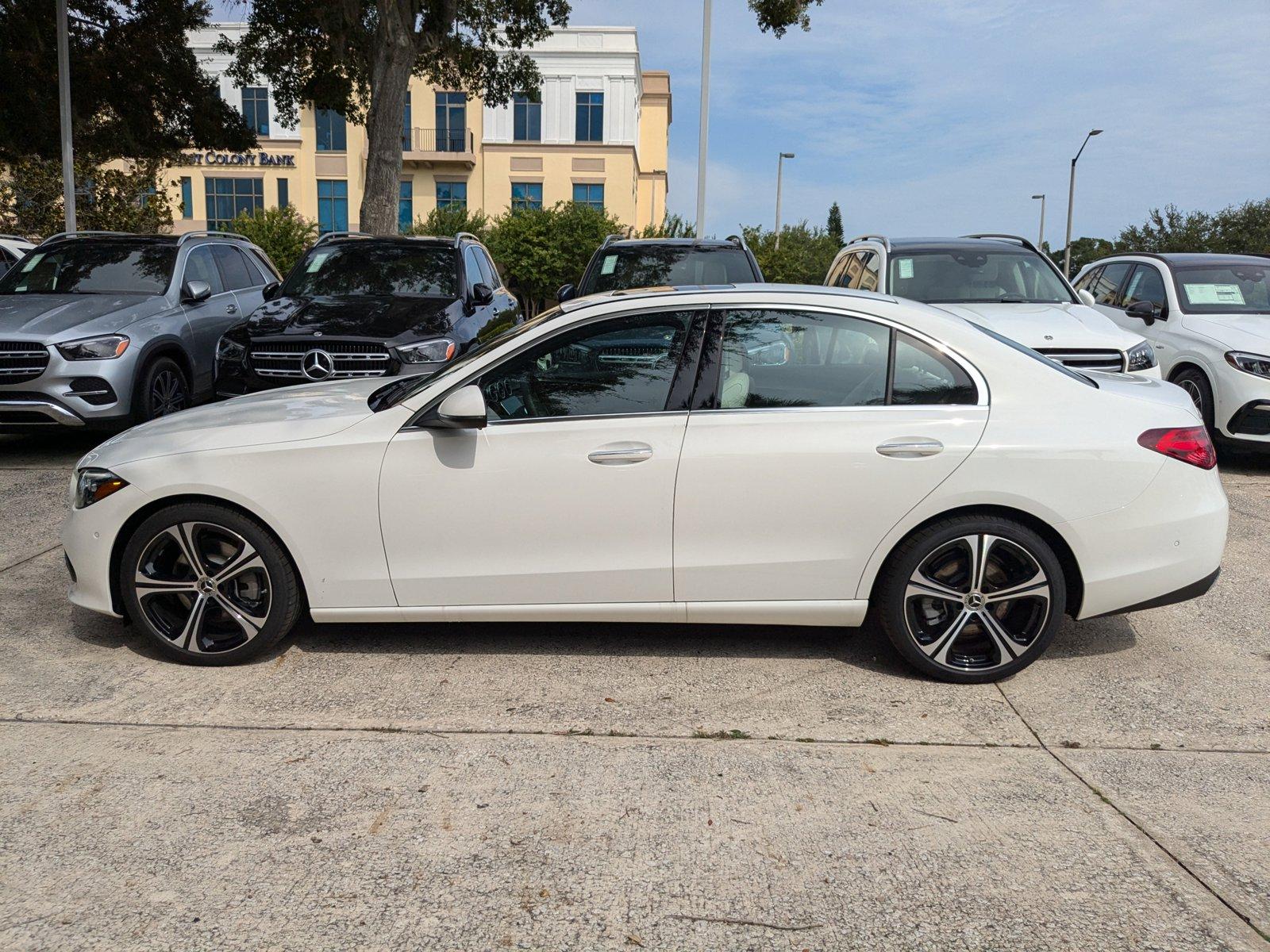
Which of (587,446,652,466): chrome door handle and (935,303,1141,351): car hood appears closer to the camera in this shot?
(587,446,652,466): chrome door handle

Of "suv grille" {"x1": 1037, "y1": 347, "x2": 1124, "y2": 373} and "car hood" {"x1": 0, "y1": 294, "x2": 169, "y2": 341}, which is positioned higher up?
"car hood" {"x1": 0, "y1": 294, "x2": 169, "y2": 341}

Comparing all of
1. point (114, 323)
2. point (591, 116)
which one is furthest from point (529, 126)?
point (114, 323)

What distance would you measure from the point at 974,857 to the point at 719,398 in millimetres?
2011

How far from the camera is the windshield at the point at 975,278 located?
940 centimetres

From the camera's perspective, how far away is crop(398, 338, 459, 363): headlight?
8539 millimetres

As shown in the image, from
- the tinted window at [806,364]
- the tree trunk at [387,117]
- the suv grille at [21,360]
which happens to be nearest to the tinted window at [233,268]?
the suv grille at [21,360]

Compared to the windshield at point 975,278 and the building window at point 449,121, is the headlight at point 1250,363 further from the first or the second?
the building window at point 449,121

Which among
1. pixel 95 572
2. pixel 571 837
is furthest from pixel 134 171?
pixel 571 837

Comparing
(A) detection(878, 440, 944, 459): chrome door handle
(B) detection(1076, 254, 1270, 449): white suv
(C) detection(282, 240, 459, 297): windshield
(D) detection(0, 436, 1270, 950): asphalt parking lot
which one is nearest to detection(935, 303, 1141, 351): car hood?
(B) detection(1076, 254, 1270, 449): white suv

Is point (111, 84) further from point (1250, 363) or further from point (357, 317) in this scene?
point (1250, 363)

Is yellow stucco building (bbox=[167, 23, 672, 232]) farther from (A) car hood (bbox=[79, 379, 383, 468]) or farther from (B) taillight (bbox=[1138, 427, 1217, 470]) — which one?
(B) taillight (bbox=[1138, 427, 1217, 470])

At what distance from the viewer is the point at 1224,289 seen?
410 inches

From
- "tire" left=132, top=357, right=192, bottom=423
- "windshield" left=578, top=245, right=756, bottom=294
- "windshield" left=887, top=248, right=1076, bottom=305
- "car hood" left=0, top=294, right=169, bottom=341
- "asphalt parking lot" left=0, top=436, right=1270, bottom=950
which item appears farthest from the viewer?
"windshield" left=578, top=245, right=756, bottom=294

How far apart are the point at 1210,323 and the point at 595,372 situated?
24.6 feet
